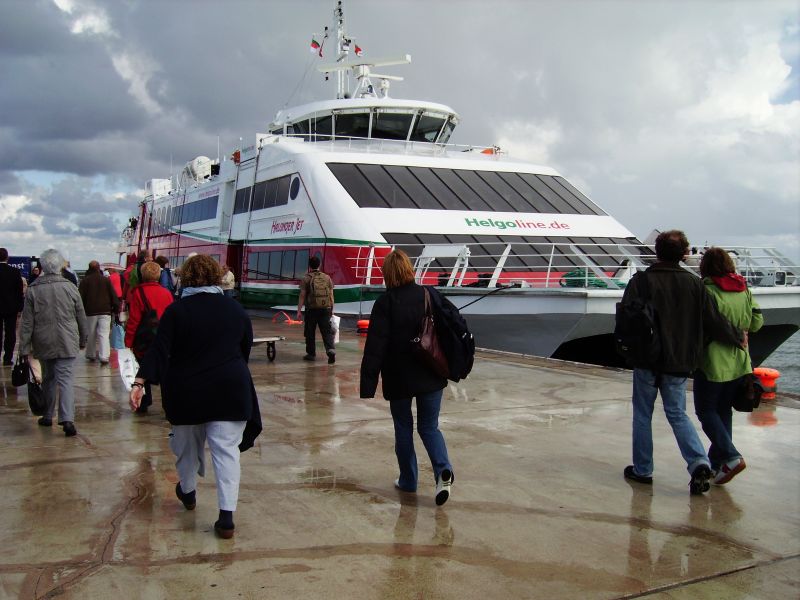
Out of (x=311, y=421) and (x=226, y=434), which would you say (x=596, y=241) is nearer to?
(x=311, y=421)

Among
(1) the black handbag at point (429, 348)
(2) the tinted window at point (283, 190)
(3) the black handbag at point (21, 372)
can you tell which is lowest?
(3) the black handbag at point (21, 372)

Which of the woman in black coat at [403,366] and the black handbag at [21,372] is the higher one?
the woman in black coat at [403,366]

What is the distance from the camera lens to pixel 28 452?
219 inches

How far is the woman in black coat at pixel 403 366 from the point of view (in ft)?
14.6

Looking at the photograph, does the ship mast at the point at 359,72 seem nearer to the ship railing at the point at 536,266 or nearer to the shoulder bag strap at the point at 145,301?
the ship railing at the point at 536,266

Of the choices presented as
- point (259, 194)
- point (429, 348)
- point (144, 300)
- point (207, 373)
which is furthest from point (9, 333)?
point (259, 194)

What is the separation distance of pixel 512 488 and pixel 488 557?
1163mm

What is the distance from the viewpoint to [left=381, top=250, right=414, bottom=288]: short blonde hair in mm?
4539

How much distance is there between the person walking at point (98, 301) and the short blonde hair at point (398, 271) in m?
6.13

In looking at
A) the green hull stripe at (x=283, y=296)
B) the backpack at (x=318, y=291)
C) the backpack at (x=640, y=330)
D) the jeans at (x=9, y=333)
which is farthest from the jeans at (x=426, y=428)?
the green hull stripe at (x=283, y=296)

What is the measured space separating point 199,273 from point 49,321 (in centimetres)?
262

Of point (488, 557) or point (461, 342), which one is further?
point (461, 342)

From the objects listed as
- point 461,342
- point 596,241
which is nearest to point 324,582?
point 461,342

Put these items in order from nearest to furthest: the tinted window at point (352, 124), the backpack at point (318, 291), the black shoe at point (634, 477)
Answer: the black shoe at point (634, 477) → the backpack at point (318, 291) → the tinted window at point (352, 124)
